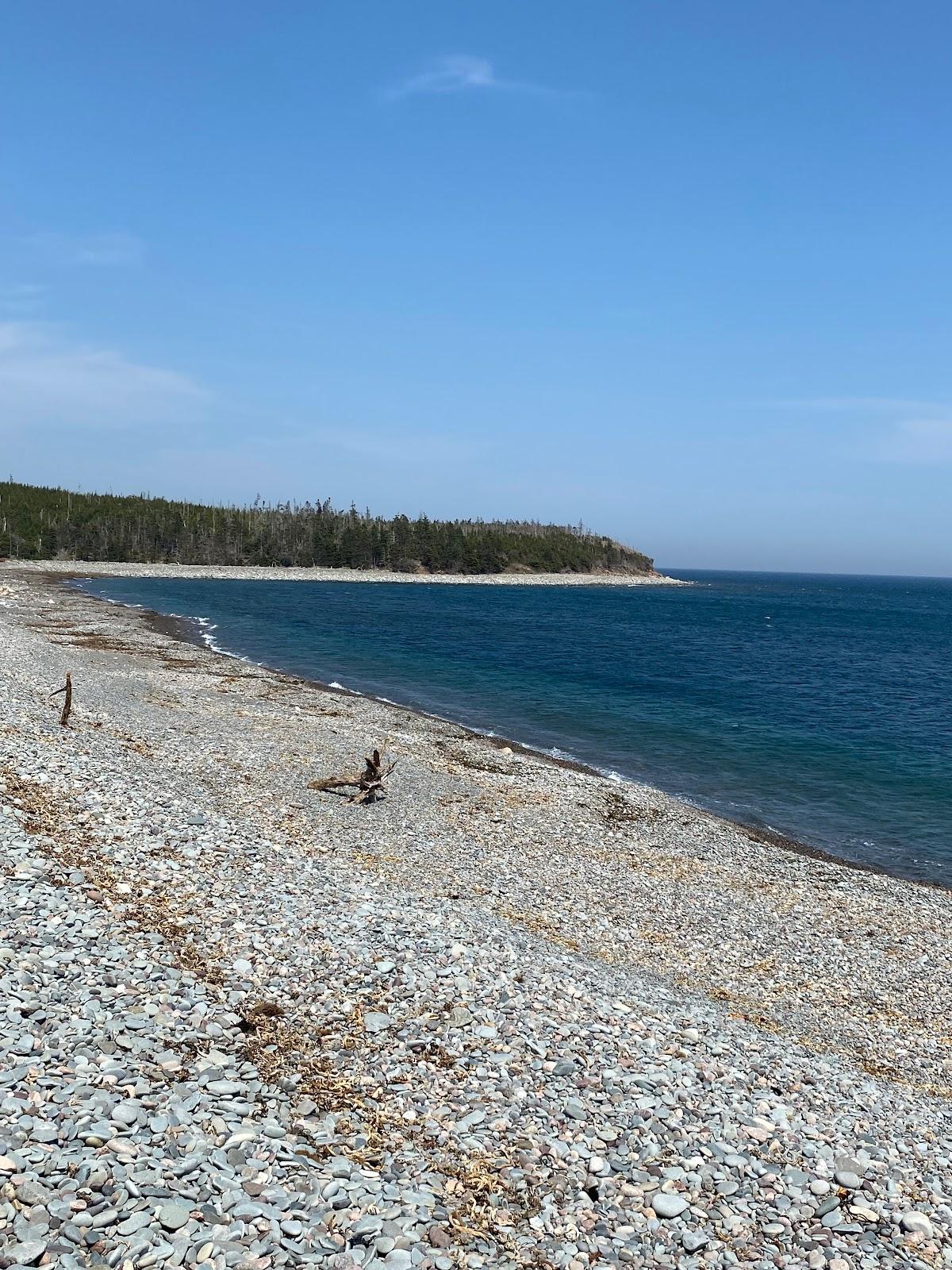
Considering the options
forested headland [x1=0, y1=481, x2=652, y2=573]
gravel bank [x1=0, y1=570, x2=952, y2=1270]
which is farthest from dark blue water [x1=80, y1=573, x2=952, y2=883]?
forested headland [x1=0, y1=481, x2=652, y2=573]

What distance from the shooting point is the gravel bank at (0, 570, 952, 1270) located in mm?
7797

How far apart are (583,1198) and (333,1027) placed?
13.2 ft

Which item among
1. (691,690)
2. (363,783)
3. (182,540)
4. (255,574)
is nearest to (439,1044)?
(363,783)

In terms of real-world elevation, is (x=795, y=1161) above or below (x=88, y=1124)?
below

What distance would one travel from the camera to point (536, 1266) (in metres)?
7.57

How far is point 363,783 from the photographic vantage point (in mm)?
24500

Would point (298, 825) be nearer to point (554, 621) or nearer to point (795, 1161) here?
point (795, 1161)

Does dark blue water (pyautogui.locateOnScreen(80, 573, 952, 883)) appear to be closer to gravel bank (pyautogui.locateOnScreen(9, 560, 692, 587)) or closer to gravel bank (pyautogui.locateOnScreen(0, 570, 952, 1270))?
gravel bank (pyautogui.locateOnScreen(0, 570, 952, 1270))

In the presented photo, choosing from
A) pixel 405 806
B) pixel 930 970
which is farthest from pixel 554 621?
pixel 930 970

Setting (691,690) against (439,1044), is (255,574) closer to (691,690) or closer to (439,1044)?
(691,690)

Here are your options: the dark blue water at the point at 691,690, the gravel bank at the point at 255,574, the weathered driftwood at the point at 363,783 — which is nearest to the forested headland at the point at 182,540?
the gravel bank at the point at 255,574

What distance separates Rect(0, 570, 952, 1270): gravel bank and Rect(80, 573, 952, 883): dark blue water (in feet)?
25.5

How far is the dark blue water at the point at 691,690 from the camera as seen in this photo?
30.1 m

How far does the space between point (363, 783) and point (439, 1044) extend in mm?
13952
